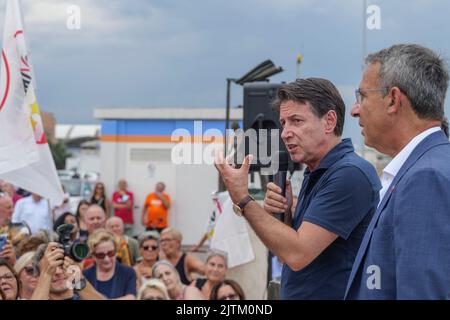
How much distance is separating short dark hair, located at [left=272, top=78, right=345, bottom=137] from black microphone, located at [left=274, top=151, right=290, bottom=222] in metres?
0.31

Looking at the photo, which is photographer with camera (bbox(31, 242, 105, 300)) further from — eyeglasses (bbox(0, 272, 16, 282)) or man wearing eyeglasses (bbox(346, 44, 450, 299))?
man wearing eyeglasses (bbox(346, 44, 450, 299))

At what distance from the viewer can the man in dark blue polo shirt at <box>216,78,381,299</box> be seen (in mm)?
2506

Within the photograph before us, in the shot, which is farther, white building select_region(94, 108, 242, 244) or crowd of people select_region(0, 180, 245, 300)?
white building select_region(94, 108, 242, 244)

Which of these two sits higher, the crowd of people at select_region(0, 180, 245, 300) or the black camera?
the black camera

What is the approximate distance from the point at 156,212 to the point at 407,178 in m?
12.3

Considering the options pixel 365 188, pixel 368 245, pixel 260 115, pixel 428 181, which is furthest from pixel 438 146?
pixel 260 115

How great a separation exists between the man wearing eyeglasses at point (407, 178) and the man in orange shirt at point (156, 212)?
38.2 ft

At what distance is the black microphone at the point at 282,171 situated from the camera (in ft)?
9.50

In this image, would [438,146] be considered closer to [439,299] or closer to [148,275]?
[439,299]

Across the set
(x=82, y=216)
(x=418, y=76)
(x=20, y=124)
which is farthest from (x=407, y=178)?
(x=82, y=216)

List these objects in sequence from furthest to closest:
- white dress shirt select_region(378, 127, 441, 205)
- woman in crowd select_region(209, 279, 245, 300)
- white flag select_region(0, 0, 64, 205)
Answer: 1. woman in crowd select_region(209, 279, 245, 300)
2. white flag select_region(0, 0, 64, 205)
3. white dress shirt select_region(378, 127, 441, 205)

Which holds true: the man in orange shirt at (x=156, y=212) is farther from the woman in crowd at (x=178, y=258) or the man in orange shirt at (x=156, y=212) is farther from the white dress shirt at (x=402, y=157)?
the white dress shirt at (x=402, y=157)

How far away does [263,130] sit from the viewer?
3.83 meters

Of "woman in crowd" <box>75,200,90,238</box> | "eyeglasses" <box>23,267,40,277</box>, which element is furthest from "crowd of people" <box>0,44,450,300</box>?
"woman in crowd" <box>75,200,90,238</box>
